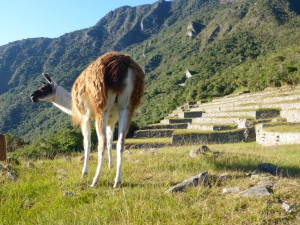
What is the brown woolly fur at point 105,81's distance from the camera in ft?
17.5

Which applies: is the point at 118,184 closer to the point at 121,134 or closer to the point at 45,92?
the point at 121,134

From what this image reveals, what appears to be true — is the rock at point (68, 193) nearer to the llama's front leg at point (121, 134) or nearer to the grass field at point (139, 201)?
the grass field at point (139, 201)

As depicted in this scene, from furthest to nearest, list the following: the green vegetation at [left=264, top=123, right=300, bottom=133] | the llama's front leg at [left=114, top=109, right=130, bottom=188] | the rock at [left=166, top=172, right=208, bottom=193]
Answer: the green vegetation at [left=264, top=123, right=300, bottom=133] → the llama's front leg at [left=114, top=109, right=130, bottom=188] → the rock at [left=166, top=172, right=208, bottom=193]

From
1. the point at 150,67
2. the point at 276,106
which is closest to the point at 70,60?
the point at 150,67

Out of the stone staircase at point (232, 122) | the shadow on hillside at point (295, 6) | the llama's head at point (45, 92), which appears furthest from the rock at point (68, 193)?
Answer: the shadow on hillside at point (295, 6)

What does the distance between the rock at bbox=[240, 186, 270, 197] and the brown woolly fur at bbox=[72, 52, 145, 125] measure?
2176 mm

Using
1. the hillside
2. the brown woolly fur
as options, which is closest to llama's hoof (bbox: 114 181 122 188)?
the brown woolly fur

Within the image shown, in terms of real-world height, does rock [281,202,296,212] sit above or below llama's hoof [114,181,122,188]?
below

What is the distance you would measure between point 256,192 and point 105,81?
265cm

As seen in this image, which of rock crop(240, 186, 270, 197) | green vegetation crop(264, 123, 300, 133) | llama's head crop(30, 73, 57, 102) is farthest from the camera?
green vegetation crop(264, 123, 300, 133)

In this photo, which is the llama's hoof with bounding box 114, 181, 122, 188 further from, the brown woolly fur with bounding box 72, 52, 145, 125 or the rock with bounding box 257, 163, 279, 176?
the rock with bounding box 257, 163, 279, 176

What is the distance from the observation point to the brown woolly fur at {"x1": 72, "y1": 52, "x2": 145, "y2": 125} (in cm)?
533

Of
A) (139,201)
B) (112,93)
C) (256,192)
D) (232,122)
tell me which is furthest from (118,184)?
(232,122)

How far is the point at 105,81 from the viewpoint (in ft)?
17.5
